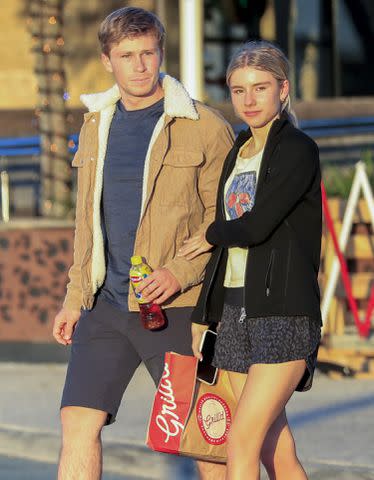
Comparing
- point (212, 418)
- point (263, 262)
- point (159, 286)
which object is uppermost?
point (263, 262)

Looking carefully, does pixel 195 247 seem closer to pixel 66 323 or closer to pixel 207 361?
pixel 207 361

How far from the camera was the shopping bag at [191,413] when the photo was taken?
5.28 m

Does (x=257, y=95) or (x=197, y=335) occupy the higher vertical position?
(x=257, y=95)

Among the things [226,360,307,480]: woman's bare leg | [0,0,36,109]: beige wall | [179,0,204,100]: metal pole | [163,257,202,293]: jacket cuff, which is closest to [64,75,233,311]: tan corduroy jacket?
[163,257,202,293]: jacket cuff

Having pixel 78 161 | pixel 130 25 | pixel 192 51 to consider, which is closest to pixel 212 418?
pixel 78 161

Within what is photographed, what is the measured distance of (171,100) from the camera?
5461 millimetres

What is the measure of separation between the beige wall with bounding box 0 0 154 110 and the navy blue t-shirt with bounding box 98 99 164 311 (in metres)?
12.5

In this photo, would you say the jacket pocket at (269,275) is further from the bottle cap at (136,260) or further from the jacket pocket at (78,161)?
the jacket pocket at (78,161)

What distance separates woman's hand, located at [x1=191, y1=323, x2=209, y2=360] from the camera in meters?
5.26

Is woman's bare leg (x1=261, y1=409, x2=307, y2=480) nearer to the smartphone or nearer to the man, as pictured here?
the smartphone

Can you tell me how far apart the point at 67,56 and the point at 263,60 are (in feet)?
43.7

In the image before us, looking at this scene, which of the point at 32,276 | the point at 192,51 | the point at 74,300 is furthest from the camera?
the point at 192,51

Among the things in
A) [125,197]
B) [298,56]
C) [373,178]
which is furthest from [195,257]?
[298,56]

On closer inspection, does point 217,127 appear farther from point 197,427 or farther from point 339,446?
point 339,446
